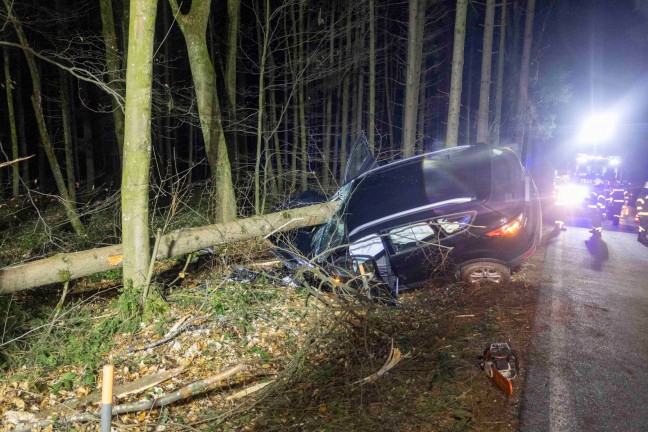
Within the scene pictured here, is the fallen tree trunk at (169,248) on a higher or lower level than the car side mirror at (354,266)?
higher

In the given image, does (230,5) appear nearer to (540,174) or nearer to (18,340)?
(18,340)

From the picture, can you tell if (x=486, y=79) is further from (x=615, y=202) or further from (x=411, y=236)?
(x=411, y=236)

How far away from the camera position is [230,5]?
1141cm

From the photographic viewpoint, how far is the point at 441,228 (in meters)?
6.48

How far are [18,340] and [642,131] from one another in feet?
110

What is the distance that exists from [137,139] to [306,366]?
10.8 feet

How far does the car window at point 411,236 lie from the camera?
648cm

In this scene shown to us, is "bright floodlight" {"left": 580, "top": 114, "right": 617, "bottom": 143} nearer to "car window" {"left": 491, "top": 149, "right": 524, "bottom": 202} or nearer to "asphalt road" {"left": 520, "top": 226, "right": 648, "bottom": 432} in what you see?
"asphalt road" {"left": 520, "top": 226, "right": 648, "bottom": 432}

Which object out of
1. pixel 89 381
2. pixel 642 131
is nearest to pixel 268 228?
pixel 89 381

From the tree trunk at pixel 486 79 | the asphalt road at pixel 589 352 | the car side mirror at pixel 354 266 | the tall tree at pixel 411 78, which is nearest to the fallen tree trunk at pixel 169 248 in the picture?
the car side mirror at pixel 354 266

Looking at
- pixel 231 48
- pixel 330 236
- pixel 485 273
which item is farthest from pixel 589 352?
pixel 231 48

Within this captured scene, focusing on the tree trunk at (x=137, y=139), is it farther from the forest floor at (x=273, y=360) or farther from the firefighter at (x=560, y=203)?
the firefighter at (x=560, y=203)

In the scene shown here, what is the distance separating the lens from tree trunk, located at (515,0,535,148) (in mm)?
19875

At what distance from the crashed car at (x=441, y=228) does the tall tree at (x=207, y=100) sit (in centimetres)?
250
